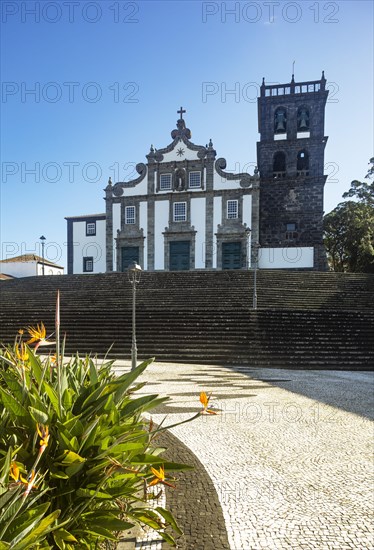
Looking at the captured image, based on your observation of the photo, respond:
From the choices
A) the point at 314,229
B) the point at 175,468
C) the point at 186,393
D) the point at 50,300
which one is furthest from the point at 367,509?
the point at 314,229

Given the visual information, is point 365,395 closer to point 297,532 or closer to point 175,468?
point 297,532

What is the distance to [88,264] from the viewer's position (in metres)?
30.7

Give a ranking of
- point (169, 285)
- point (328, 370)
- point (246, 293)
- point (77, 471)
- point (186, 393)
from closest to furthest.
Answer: point (77, 471)
point (186, 393)
point (328, 370)
point (246, 293)
point (169, 285)

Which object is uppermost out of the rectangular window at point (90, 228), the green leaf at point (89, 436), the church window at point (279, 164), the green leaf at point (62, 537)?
the church window at point (279, 164)

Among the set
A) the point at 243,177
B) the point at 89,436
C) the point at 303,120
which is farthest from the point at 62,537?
the point at 303,120

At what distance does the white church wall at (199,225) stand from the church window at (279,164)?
7.20 m

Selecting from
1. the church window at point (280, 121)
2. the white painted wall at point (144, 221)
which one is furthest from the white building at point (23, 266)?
the church window at point (280, 121)

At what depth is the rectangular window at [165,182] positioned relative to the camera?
96.5 feet

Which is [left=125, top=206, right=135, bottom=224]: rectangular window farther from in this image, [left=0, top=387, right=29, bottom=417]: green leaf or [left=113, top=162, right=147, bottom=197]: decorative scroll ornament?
[left=0, top=387, right=29, bottom=417]: green leaf

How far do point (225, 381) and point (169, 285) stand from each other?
511 inches

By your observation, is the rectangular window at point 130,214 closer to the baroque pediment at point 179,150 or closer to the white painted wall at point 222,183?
the baroque pediment at point 179,150

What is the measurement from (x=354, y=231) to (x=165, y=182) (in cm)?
1758

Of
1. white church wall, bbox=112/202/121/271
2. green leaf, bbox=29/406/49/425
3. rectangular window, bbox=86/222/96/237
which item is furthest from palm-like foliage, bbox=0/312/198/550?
rectangular window, bbox=86/222/96/237

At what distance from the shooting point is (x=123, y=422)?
8.04 ft
